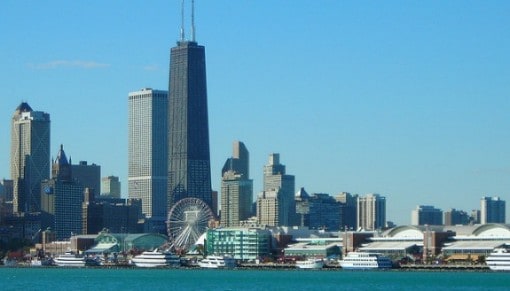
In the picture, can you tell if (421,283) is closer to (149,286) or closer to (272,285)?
(272,285)

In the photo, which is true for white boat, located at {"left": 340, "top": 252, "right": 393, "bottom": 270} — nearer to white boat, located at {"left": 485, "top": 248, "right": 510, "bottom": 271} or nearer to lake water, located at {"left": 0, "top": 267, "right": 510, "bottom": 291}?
lake water, located at {"left": 0, "top": 267, "right": 510, "bottom": 291}

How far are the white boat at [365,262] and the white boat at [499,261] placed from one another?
55.1 feet

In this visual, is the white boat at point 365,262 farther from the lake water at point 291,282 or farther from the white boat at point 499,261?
the white boat at point 499,261

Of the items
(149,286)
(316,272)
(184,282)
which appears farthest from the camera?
(316,272)

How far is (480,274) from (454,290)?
4721 cm

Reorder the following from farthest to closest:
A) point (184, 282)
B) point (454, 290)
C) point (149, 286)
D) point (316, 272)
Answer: point (316, 272)
point (184, 282)
point (149, 286)
point (454, 290)

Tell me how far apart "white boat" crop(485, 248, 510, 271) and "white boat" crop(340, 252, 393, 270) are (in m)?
16.8

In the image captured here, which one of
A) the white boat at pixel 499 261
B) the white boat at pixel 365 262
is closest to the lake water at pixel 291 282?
the white boat at pixel 499 261

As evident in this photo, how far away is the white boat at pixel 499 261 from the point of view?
17596 cm

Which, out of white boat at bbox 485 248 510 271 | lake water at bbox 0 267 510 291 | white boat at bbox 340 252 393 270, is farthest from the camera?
white boat at bbox 340 252 393 270

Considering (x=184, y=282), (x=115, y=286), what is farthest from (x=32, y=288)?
(x=184, y=282)

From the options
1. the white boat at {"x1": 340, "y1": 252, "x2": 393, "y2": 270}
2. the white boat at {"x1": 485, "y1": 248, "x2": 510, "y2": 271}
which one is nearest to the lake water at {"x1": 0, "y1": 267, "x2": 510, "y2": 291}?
the white boat at {"x1": 485, "y1": 248, "x2": 510, "y2": 271}

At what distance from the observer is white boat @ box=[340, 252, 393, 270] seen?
628 feet

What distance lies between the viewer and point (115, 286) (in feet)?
451
